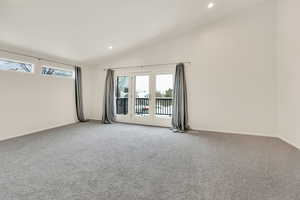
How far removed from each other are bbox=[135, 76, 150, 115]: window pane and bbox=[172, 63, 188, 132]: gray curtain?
1.11 meters

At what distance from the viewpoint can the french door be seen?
530 cm

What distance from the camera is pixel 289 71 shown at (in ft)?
11.8

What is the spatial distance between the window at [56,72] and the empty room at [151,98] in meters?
0.03

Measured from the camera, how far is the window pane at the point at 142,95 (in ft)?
18.4

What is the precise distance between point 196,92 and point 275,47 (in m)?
2.26

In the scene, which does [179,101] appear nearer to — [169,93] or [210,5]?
[169,93]

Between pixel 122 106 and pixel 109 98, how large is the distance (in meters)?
0.57

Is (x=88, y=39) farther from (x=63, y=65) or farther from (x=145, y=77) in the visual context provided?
(x=145, y=77)

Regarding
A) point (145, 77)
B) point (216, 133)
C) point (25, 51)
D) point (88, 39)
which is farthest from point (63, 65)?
point (216, 133)

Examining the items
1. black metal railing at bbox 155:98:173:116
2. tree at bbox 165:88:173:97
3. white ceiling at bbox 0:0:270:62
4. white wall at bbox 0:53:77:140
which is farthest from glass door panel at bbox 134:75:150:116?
white wall at bbox 0:53:77:140

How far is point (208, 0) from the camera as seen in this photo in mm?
3439

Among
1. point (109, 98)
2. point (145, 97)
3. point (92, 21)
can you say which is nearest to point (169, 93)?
point (145, 97)

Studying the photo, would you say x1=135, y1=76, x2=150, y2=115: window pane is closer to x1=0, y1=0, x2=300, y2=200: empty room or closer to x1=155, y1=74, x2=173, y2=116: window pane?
x1=0, y1=0, x2=300, y2=200: empty room

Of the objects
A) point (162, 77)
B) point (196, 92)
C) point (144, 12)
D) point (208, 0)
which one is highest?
point (208, 0)
